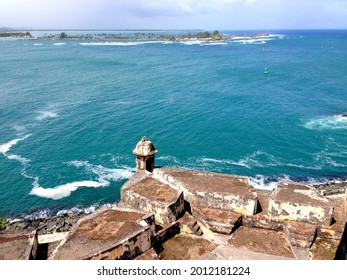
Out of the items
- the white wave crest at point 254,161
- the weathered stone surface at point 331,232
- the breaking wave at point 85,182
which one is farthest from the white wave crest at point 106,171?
the weathered stone surface at point 331,232

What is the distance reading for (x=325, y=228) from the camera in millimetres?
14352

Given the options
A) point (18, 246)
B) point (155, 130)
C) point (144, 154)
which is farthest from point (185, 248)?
point (155, 130)

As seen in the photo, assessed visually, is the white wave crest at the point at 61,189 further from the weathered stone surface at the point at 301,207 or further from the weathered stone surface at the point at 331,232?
the weathered stone surface at the point at 331,232

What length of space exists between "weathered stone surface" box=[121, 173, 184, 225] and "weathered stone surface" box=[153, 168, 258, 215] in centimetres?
79

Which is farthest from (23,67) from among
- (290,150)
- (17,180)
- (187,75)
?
(290,150)

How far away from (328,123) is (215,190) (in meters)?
34.2

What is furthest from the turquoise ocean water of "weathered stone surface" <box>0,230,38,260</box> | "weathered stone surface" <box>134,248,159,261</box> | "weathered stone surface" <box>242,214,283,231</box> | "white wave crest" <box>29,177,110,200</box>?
"weathered stone surface" <box>134,248,159,261</box>

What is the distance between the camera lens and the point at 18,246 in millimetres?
Answer: 12625

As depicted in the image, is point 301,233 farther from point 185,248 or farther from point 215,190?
point 185,248

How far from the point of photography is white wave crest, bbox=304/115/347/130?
4209 cm

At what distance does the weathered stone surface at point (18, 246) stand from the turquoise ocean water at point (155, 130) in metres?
13.7

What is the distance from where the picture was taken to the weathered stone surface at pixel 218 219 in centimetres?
1497

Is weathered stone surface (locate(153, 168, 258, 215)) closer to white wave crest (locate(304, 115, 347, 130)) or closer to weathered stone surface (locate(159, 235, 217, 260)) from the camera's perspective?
weathered stone surface (locate(159, 235, 217, 260))

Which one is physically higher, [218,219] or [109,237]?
[109,237]
